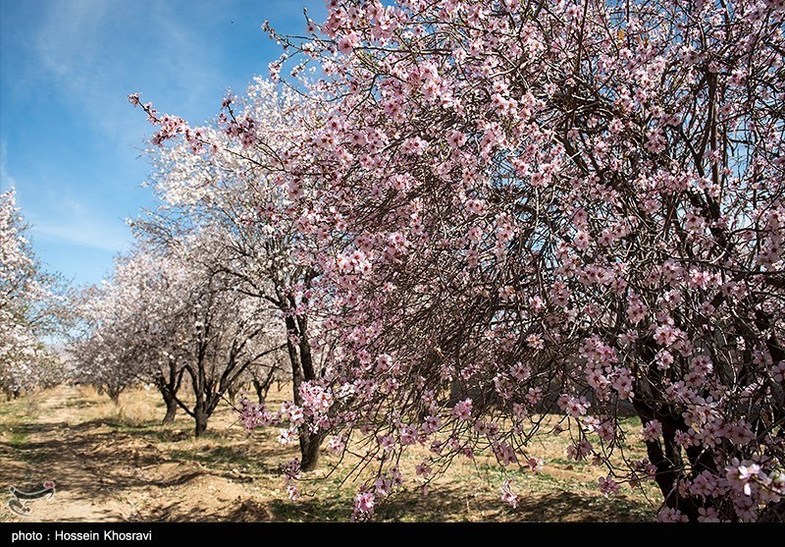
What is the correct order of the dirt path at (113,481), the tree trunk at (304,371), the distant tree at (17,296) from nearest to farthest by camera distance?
the dirt path at (113,481) → the tree trunk at (304,371) → the distant tree at (17,296)

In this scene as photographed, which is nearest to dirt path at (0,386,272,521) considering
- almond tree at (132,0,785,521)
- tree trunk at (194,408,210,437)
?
tree trunk at (194,408,210,437)

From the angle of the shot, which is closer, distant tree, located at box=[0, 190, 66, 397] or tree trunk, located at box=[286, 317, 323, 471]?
tree trunk, located at box=[286, 317, 323, 471]

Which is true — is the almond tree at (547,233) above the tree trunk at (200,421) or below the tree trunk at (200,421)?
above

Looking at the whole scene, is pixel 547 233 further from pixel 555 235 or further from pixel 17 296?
pixel 17 296

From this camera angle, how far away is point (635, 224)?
3.63 metres

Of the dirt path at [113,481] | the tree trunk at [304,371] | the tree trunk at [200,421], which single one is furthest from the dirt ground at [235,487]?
the tree trunk at [304,371]

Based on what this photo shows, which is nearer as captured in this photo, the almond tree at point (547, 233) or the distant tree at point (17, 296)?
the almond tree at point (547, 233)

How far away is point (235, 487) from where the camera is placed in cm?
1018

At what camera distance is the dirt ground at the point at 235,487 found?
8078mm

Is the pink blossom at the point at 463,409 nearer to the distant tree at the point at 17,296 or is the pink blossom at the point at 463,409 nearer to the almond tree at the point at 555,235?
the almond tree at the point at 555,235

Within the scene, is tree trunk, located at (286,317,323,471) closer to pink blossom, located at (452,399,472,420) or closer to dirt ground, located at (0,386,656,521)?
dirt ground, located at (0,386,656,521)

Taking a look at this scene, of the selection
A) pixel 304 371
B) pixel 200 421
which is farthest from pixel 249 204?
pixel 200 421


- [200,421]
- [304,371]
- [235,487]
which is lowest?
[235,487]

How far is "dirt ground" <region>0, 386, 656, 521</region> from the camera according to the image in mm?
8078
